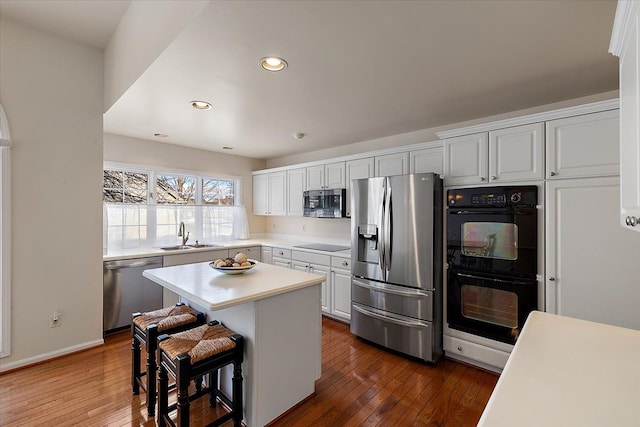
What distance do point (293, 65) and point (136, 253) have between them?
115 inches

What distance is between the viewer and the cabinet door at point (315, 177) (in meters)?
4.20

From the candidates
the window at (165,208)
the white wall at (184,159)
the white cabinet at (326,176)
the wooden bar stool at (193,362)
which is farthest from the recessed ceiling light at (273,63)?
the white wall at (184,159)

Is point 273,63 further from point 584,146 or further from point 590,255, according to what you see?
point 590,255

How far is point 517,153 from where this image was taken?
2.34 meters

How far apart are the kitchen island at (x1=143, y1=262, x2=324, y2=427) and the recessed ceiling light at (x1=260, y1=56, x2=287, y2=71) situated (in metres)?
1.48

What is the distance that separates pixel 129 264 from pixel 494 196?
381cm

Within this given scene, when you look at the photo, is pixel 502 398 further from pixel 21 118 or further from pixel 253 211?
pixel 253 211

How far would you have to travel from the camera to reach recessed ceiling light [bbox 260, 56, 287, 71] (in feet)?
6.29

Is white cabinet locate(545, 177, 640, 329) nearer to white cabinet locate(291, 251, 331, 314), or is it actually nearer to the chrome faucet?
white cabinet locate(291, 251, 331, 314)

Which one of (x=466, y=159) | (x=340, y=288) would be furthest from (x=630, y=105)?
(x=340, y=288)

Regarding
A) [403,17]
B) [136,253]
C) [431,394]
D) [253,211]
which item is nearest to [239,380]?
[431,394]

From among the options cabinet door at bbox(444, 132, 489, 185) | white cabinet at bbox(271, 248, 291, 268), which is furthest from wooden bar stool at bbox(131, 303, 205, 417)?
cabinet door at bbox(444, 132, 489, 185)

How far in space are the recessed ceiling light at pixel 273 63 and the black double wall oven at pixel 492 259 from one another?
1.80m

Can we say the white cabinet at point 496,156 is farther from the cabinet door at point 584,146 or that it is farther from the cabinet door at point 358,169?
the cabinet door at point 358,169
